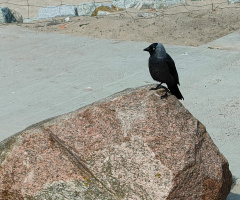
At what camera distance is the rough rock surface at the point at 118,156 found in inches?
162

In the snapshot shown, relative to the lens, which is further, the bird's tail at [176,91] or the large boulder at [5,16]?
the large boulder at [5,16]

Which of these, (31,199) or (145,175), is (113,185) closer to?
(145,175)

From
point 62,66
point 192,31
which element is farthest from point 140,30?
point 62,66

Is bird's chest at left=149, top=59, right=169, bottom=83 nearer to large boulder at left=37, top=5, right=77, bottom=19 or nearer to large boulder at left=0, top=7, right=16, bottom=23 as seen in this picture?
large boulder at left=0, top=7, right=16, bottom=23

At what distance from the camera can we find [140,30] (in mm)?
11719

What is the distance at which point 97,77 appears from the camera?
355 inches

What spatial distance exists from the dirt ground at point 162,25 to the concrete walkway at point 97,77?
1.56 ft

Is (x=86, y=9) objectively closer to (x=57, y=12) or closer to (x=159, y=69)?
(x=57, y=12)

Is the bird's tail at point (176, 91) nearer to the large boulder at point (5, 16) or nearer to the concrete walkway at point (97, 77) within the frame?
the concrete walkway at point (97, 77)

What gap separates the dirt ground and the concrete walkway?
18.7 inches

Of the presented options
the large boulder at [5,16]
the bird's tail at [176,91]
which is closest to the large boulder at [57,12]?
the large boulder at [5,16]

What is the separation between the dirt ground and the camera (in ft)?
37.3

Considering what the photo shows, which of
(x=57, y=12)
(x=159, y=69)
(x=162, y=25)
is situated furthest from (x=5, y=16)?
(x=159, y=69)

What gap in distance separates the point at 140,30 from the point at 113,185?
7.88 m
